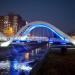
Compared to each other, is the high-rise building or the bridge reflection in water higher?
the high-rise building

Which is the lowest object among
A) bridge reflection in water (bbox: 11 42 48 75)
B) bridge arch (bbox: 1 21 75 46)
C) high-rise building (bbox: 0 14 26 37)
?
bridge reflection in water (bbox: 11 42 48 75)

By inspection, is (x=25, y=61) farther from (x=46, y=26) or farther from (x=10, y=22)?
(x=10, y=22)

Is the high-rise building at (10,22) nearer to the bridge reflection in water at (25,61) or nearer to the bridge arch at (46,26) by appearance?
the bridge arch at (46,26)

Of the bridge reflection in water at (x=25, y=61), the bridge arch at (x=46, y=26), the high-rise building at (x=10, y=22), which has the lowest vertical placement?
the bridge reflection in water at (x=25, y=61)

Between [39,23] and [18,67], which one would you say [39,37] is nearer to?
[39,23]

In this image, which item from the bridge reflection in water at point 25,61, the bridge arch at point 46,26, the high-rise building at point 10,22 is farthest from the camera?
the high-rise building at point 10,22

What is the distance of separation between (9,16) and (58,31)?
53413 mm

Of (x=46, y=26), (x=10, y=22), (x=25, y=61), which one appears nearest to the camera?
(x=25, y=61)

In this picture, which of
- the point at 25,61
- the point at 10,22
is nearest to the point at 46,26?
the point at 25,61

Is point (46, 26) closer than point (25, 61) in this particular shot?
No

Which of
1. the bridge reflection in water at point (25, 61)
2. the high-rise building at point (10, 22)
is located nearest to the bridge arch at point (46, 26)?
the bridge reflection in water at point (25, 61)

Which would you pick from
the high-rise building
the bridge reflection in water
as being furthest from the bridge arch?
the high-rise building

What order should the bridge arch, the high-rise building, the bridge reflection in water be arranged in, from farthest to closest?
the high-rise building < the bridge arch < the bridge reflection in water

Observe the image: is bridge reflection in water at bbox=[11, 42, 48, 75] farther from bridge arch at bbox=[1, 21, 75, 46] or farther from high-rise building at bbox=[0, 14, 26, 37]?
high-rise building at bbox=[0, 14, 26, 37]
